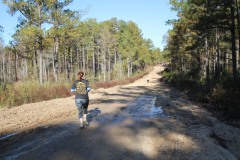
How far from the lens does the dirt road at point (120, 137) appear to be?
22.7ft

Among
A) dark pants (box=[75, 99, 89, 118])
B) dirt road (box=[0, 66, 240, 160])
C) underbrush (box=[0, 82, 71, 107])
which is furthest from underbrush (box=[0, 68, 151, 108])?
dark pants (box=[75, 99, 89, 118])

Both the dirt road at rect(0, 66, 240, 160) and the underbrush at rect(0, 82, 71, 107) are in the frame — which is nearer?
the dirt road at rect(0, 66, 240, 160)

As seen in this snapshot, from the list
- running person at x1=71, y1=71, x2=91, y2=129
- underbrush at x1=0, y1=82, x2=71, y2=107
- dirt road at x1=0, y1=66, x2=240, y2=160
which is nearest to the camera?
dirt road at x1=0, y1=66, x2=240, y2=160

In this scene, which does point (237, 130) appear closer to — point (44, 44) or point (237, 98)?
point (237, 98)

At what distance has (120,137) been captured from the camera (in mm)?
8711

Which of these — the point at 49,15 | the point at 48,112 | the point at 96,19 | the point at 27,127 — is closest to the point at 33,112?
the point at 48,112

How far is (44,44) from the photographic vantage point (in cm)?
3102

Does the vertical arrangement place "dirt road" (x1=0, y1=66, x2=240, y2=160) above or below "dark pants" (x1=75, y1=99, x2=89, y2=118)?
below

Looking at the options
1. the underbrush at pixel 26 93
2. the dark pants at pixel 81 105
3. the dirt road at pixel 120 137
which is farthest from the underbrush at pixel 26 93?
the dark pants at pixel 81 105

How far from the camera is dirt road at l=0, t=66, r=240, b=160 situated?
22.7 ft

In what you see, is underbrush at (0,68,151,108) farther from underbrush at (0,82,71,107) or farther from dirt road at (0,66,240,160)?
dirt road at (0,66,240,160)

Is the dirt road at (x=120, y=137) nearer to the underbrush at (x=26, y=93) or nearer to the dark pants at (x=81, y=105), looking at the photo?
the dark pants at (x=81, y=105)

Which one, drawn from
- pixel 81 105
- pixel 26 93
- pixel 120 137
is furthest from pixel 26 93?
pixel 120 137

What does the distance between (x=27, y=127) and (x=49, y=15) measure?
21.1 meters
